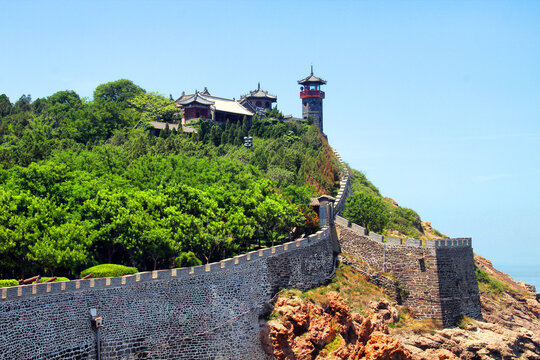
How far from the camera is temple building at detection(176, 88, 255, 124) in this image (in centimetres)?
8906

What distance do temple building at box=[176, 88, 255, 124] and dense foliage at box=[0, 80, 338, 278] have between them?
10259 millimetres

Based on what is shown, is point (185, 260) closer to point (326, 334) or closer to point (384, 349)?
point (326, 334)

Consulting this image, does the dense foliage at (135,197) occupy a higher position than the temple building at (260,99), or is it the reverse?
the temple building at (260,99)

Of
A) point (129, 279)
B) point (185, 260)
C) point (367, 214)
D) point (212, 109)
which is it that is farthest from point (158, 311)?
point (212, 109)

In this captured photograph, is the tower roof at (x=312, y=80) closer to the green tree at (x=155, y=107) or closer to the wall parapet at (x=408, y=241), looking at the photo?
the green tree at (x=155, y=107)

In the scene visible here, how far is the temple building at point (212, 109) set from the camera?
3506 inches

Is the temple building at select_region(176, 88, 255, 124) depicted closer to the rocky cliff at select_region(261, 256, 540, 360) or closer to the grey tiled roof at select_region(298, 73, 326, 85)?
the grey tiled roof at select_region(298, 73, 326, 85)

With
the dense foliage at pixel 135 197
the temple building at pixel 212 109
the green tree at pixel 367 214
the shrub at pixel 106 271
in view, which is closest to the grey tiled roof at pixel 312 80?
the temple building at pixel 212 109

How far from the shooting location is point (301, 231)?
54094 mm

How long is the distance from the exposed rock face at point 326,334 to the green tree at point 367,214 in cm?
1421

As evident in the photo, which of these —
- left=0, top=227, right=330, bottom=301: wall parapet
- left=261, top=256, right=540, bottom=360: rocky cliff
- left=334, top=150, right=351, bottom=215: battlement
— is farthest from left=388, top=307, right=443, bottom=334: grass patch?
left=334, top=150, right=351, bottom=215: battlement

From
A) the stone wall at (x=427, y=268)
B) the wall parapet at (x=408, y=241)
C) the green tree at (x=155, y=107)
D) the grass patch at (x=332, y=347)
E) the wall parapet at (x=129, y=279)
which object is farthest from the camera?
the green tree at (x=155, y=107)

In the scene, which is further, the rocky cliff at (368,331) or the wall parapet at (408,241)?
the wall parapet at (408,241)

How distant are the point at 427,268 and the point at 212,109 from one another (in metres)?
45.1
